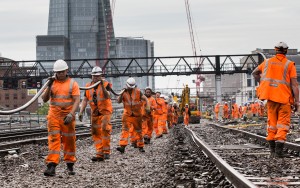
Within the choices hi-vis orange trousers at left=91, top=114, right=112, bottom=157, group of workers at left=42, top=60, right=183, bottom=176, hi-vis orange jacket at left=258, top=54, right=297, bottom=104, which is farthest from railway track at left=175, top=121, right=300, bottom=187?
group of workers at left=42, top=60, right=183, bottom=176

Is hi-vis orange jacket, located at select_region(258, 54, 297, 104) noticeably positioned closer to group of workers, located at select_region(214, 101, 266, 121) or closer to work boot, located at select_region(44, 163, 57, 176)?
work boot, located at select_region(44, 163, 57, 176)

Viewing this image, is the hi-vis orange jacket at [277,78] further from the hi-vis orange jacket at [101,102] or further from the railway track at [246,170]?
the hi-vis orange jacket at [101,102]

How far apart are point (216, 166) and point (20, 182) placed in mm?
2805

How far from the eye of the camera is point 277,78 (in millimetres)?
9859

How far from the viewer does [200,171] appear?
8297 millimetres

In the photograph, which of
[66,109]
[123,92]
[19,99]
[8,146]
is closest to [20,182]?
[66,109]

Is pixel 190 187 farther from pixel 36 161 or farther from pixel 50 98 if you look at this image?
pixel 36 161

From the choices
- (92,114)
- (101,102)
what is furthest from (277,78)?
(92,114)

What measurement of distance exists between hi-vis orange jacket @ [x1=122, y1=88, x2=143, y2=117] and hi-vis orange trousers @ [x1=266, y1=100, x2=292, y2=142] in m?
4.68

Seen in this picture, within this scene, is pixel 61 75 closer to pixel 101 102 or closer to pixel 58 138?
pixel 58 138

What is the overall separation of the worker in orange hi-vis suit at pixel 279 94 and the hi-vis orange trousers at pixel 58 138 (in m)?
3.29

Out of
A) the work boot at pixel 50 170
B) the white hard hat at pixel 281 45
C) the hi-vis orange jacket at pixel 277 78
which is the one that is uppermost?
the white hard hat at pixel 281 45

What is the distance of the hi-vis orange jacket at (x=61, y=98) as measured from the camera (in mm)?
8961

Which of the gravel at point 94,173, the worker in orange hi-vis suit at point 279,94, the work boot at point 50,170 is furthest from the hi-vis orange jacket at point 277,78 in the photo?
the work boot at point 50,170
